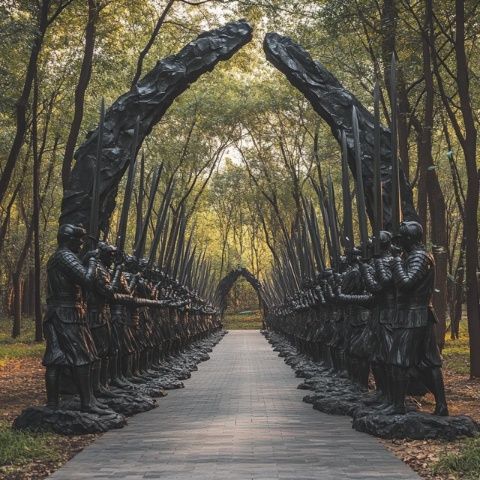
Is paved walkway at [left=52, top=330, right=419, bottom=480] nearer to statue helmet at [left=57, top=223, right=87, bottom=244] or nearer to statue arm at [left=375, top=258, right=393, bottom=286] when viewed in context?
statue arm at [left=375, top=258, right=393, bottom=286]

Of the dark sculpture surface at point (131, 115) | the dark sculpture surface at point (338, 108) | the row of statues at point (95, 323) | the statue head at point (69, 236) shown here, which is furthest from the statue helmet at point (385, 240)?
the dark sculpture surface at point (131, 115)

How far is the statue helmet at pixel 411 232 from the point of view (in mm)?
7766

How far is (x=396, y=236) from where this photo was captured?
790 cm

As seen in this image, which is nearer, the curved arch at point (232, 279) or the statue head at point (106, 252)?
the statue head at point (106, 252)

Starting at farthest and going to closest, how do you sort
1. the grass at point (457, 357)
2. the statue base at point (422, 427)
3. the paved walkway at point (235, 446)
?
the grass at point (457, 357) → the statue base at point (422, 427) → the paved walkway at point (235, 446)

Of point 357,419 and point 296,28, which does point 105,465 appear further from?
point 296,28

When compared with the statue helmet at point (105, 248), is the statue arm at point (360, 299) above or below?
below

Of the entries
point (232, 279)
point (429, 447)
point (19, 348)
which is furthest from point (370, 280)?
point (232, 279)

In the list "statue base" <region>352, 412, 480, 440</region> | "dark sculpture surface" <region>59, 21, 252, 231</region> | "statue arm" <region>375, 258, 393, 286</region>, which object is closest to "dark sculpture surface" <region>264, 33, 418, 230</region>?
"dark sculpture surface" <region>59, 21, 252, 231</region>

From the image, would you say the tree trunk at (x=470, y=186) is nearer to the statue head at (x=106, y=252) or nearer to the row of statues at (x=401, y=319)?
the row of statues at (x=401, y=319)

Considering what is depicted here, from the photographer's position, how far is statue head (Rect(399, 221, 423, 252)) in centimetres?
777

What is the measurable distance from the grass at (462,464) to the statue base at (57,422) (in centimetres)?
373

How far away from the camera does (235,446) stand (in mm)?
7000

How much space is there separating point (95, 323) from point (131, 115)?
149 inches
